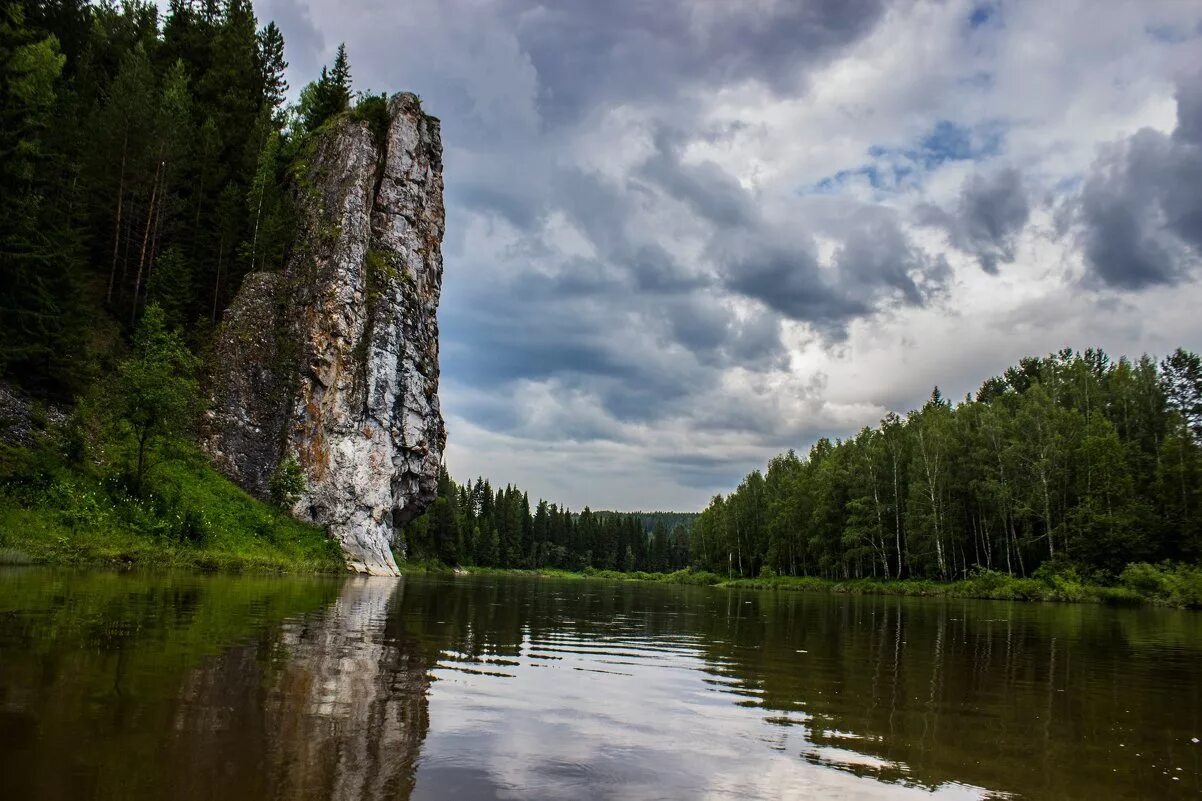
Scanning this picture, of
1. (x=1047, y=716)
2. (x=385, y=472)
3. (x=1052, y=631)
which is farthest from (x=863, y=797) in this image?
(x=385, y=472)

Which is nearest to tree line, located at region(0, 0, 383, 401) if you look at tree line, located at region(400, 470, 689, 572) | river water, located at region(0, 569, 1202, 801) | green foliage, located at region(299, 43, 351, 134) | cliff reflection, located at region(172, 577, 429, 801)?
green foliage, located at region(299, 43, 351, 134)

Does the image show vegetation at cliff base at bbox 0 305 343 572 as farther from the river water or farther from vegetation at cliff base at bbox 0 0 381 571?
the river water

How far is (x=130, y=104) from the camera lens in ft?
159

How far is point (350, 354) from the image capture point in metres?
54.9

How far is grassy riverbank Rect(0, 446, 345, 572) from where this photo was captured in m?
26.6

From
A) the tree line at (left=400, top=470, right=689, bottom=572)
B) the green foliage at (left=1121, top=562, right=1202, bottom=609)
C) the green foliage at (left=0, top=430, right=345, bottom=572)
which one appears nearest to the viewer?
the green foliage at (left=0, top=430, right=345, bottom=572)

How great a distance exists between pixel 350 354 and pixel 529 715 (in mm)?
51510

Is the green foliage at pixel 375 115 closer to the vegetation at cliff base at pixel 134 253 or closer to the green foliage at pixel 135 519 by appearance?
the vegetation at cliff base at pixel 134 253

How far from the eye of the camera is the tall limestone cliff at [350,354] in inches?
Answer: 1992

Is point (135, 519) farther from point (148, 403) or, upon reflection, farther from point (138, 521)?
point (148, 403)

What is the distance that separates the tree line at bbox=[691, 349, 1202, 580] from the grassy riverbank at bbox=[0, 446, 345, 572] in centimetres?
5612

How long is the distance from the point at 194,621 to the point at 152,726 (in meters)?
8.03

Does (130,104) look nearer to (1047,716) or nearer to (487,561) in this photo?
(1047,716)

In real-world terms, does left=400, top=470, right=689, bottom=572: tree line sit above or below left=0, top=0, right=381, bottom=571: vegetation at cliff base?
below
